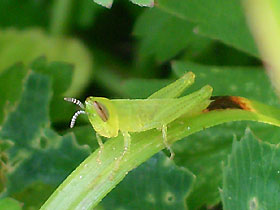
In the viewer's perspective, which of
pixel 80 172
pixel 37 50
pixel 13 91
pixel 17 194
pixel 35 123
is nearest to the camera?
pixel 80 172

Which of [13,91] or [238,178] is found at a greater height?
[238,178]

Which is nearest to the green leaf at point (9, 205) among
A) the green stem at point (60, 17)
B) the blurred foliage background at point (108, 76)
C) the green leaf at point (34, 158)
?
the blurred foliage background at point (108, 76)

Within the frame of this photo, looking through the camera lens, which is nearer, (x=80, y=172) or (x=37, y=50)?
(x=80, y=172)

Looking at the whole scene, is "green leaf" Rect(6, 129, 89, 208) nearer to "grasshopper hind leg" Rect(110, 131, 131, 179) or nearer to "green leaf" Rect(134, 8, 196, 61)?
"grasshopper hind leg" Rect(110, 131, 131, 179)

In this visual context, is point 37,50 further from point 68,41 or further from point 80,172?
point 80,172

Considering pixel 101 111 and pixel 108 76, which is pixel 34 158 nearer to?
pixel 101 111

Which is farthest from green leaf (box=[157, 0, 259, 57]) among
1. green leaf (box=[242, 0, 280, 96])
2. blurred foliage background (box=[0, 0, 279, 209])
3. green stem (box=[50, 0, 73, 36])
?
green leaf (box=[242, 0, 280, 96])

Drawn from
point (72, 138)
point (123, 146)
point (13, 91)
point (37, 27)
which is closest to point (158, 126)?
point (123, 146)

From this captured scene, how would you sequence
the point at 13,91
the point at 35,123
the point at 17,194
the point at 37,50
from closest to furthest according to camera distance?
1. the point at 17,194
2. the point at 35,123
3. the point at 13,91
4. the point at 37,50
